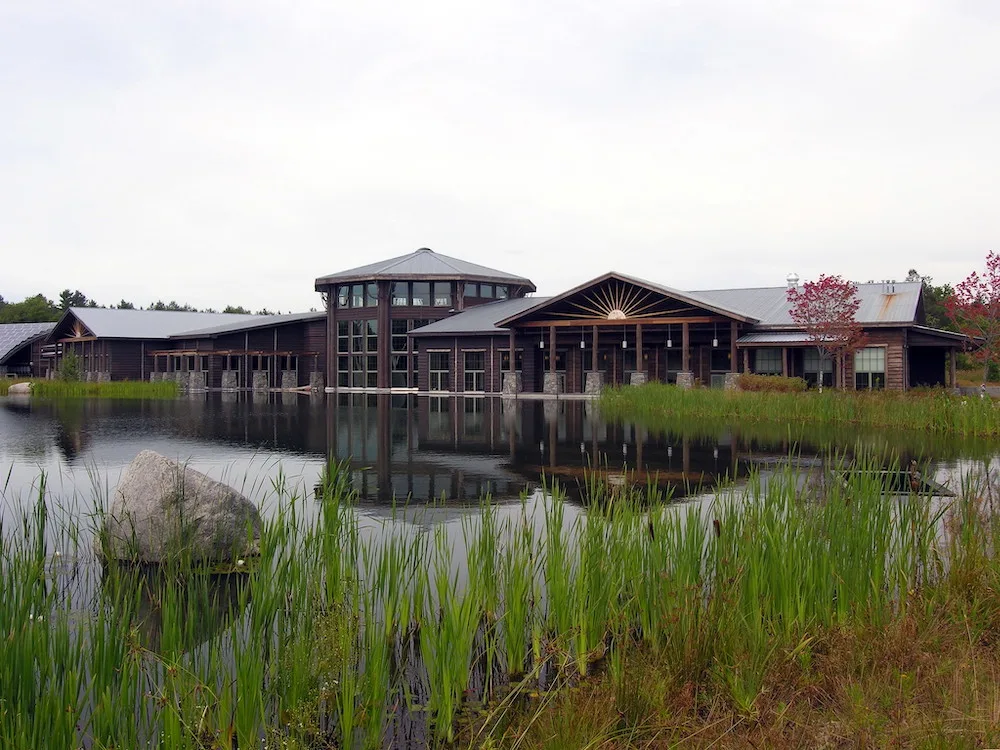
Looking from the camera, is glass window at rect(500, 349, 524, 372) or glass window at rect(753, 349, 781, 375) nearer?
glass window at rect(753, 349, 781, 375)

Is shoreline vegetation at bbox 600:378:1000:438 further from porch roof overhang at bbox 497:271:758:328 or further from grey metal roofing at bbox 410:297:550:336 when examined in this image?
grey metal roofing at bbox 410:297:550:336

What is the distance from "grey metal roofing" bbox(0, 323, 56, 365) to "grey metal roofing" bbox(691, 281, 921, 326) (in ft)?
180

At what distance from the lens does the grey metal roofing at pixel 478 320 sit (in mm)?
41219

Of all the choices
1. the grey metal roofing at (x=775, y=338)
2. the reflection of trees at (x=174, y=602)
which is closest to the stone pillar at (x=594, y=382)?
the grey metal roofing at (x=775, y=338)

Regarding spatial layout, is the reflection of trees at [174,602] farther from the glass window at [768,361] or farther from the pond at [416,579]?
the glass window at [768,361]

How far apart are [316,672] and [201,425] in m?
19.8

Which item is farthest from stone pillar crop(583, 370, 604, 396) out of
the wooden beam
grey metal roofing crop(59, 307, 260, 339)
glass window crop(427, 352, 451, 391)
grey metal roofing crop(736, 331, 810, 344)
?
grey metal roofing crop(59, 307, 260, 339)

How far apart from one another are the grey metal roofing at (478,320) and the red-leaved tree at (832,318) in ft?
41.2

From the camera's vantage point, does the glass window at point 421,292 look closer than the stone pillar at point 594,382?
No

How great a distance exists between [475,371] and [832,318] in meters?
17.7

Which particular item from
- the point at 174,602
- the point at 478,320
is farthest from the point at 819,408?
the point at 478,320

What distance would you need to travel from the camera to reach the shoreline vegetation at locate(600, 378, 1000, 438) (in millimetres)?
17761

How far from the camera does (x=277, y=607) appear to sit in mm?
4289

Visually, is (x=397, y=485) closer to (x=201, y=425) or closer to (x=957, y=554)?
(x=957, y=554)
